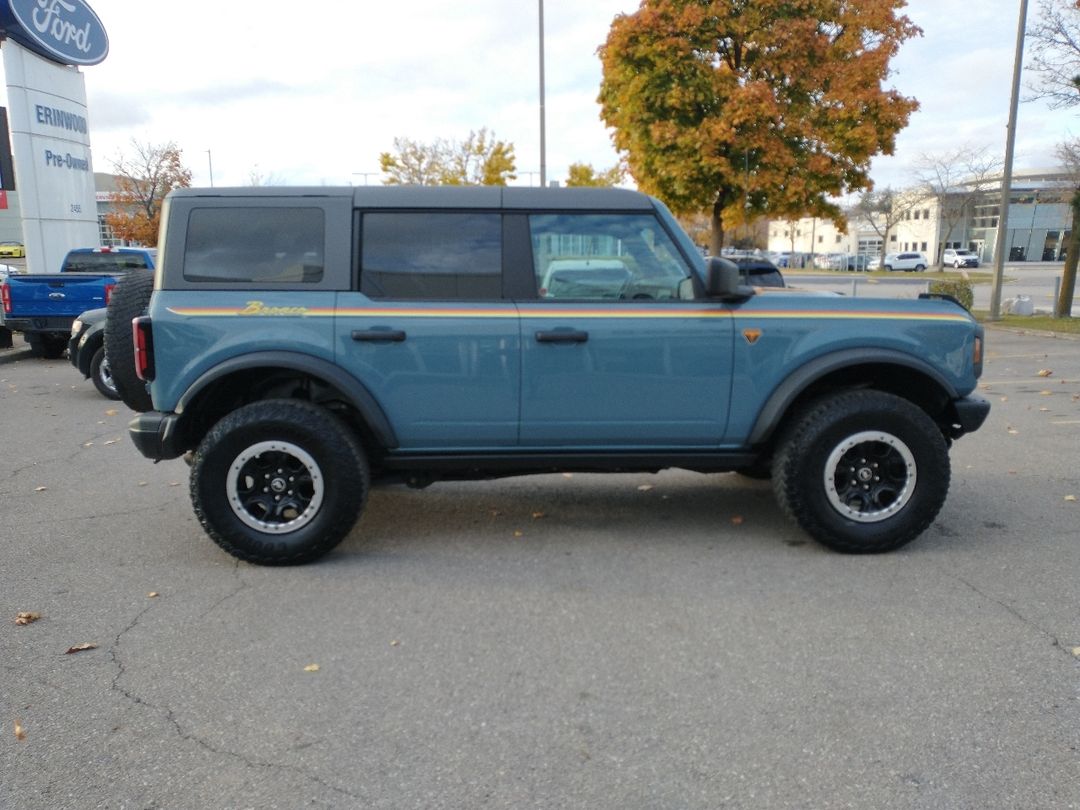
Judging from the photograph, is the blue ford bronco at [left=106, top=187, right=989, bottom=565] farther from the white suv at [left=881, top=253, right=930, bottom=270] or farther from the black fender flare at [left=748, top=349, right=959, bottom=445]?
the white suv at [left=881, top=253, right=930, bottom=270]

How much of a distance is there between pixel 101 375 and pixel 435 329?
22.7 ft

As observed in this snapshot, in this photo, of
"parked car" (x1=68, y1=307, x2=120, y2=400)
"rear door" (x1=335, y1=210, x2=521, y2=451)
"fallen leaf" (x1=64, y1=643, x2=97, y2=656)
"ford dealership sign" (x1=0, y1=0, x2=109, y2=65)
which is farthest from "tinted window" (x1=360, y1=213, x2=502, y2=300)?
"ford dealership sign" (x1=0, y1=0, x2=109, y2=65)

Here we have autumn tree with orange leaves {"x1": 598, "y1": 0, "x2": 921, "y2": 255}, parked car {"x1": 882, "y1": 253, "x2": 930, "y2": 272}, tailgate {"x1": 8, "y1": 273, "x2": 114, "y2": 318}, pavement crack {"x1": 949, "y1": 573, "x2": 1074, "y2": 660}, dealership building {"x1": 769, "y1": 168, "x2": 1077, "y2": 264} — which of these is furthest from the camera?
dealership building {"x1": 769, "y1": 168, "x2": 1077, "y2": 264}

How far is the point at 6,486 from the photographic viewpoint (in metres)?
6.08

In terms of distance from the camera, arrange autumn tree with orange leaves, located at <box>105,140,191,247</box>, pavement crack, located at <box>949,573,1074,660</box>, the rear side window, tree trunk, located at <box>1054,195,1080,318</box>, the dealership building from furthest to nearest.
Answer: the dealership building < autumn tree with orange leaves, located at <box>105,140,191,247</box> < tree trunk, located at <box>1054,195,1080,318</box> < the rear side window < pavement crack, located at <box>949,573,1074,660</box>

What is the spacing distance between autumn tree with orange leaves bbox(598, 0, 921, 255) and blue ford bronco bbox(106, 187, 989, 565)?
12126 mm

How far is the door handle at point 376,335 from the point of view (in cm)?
426

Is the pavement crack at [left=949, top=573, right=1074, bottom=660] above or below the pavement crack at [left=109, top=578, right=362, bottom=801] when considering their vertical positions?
above

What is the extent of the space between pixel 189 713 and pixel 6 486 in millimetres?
4075

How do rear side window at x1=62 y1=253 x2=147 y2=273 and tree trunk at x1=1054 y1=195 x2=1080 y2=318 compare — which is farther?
tree trunk at x1=1054 y1=195 x2=1080 y2=318

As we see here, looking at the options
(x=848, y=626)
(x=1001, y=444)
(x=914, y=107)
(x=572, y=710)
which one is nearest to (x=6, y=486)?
(x=572, y=710)

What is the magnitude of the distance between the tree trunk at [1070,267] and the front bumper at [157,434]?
60.8ft

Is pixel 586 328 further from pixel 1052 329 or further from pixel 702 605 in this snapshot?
pixel 1052 329

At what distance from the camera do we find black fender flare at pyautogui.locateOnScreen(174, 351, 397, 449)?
4227 millimetres
